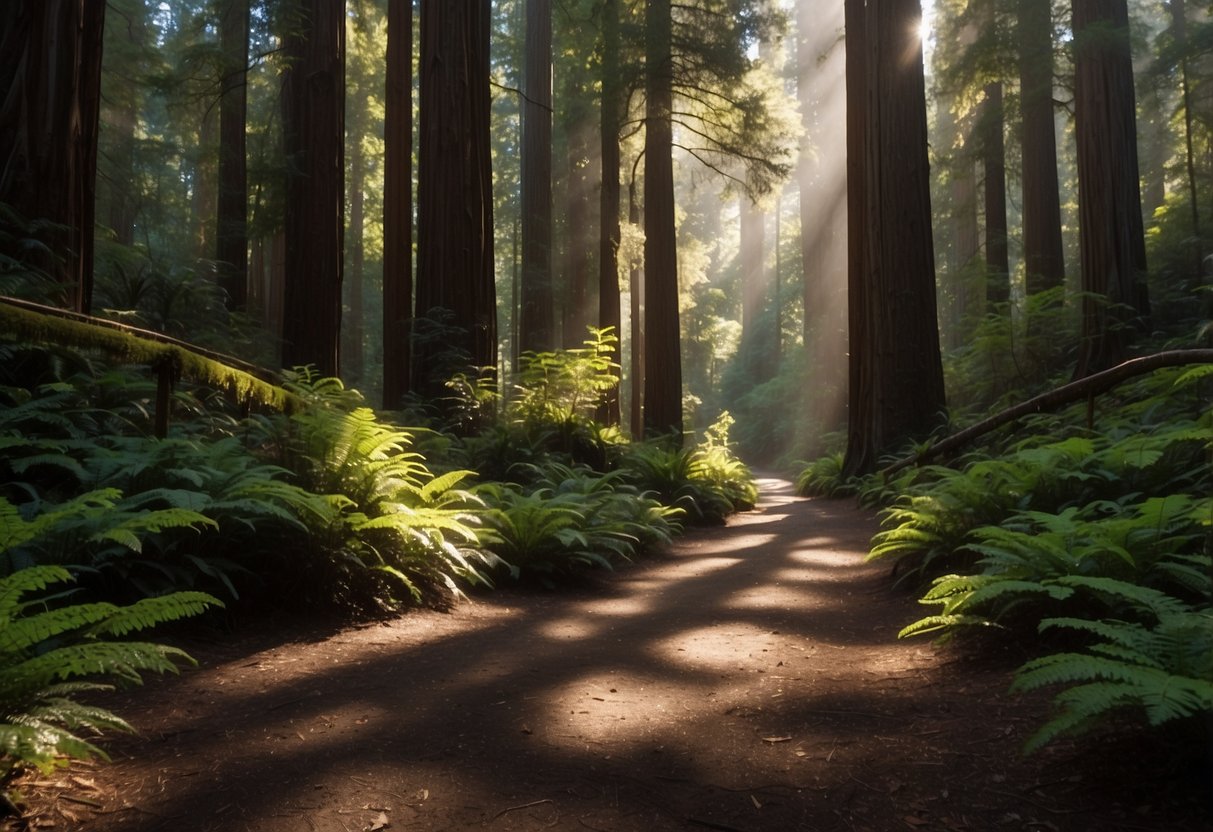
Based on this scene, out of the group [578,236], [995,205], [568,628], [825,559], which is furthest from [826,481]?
[578,236]

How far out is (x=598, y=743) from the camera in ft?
9.23

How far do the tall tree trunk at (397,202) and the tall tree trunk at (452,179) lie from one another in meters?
2.23

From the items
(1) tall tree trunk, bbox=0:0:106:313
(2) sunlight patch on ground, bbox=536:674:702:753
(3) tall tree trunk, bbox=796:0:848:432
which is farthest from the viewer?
(3) tall tree trunk, bbox=796:0:848:432

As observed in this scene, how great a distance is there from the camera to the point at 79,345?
4410mm

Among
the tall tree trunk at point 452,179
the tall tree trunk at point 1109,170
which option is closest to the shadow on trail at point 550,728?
the tall tree trunk at point 452,179

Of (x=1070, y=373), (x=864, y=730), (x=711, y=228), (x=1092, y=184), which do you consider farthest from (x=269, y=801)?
(x=711, y=228)

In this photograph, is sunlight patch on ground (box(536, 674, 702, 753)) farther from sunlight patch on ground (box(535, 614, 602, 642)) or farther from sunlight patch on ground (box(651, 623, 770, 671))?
sunlight patch on ground (box(535, 614, 602, 642))

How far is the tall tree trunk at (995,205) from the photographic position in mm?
16422

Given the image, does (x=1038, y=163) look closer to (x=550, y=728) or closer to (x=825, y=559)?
(x=825, y=559)

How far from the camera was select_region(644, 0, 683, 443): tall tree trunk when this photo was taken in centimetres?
1485

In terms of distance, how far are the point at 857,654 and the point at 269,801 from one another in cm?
294

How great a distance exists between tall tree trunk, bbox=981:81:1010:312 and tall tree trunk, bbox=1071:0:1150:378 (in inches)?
167

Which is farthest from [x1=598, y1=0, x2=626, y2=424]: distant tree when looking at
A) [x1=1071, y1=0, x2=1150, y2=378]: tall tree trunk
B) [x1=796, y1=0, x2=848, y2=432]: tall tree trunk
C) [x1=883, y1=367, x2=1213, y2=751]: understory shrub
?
[x1=796, y1=0, x2=848, y2=432]: tall tree trunk

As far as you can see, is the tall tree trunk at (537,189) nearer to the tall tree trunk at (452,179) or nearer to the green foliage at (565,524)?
the tall tree trunk at (452,179)
